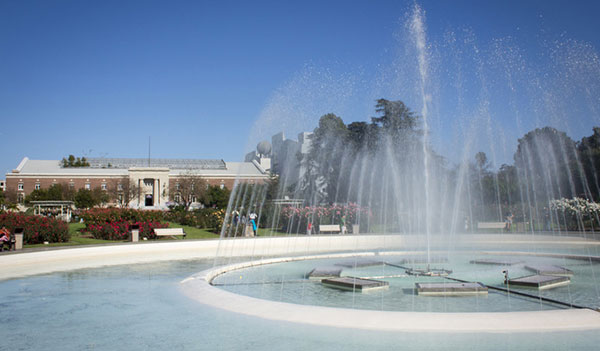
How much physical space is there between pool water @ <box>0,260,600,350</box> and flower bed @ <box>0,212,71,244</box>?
11.6m

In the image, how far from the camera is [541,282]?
28.6 ft

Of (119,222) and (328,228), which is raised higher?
(119,222)

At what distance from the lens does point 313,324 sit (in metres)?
6.22

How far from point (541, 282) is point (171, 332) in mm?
6608

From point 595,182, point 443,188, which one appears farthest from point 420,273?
point 595,182

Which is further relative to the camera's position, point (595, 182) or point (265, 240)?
point (595, 182)

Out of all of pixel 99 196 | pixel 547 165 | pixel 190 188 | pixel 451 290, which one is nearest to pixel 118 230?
pixel 451 290

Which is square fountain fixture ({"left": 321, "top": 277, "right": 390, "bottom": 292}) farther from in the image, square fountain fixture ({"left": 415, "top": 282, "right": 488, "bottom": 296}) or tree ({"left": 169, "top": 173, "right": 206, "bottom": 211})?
tree ({"left": 169, "top": 173, "right": 206, "bottom": 211})

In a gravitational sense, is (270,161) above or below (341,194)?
above

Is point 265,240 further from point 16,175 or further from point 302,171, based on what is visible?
point 16,175

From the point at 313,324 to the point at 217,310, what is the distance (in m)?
1.71

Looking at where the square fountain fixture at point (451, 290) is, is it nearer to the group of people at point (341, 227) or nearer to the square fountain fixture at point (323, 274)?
the square fountain fixture at point (323, 274)

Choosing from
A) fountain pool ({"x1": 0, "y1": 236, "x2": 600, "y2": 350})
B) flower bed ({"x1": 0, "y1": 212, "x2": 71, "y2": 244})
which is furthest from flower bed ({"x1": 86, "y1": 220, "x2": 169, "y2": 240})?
fountain pool ({"x1": 0, "y1": 236, "x2": 600, "y2": 350})

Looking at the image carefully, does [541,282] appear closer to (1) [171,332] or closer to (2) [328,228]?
(1) [171,332]
